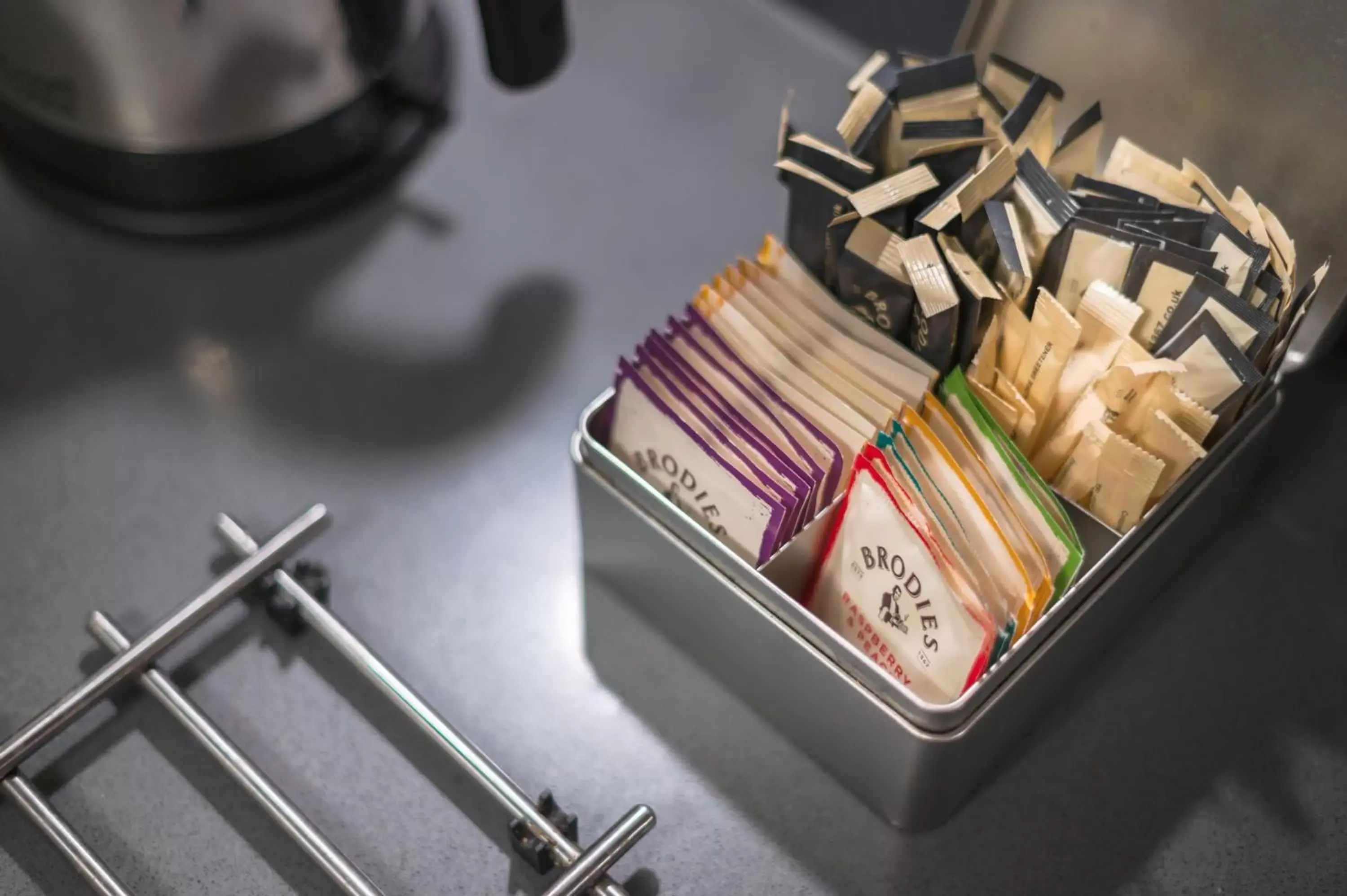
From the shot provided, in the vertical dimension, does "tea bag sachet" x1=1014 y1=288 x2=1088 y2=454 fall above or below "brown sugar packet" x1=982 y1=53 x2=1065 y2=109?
below

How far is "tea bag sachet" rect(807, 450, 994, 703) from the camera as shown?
55cm

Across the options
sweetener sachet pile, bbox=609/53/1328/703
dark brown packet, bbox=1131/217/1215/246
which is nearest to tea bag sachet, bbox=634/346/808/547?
sweetener sachet pile, bbox=609/53/1328/703

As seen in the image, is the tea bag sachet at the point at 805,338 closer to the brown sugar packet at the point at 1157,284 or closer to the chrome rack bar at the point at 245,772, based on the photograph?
the brown sugar packet at the point at 1157,284

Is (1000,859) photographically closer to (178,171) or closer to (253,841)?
(253,841)

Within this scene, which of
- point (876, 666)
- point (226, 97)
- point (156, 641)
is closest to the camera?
point (876, 666)

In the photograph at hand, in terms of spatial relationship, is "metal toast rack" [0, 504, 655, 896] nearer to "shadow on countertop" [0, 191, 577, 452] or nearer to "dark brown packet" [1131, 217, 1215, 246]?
"shadow on countertop" [0, 191, 577, 452]

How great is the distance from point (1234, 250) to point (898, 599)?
229 mm

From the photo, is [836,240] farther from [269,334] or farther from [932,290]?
[269,334]

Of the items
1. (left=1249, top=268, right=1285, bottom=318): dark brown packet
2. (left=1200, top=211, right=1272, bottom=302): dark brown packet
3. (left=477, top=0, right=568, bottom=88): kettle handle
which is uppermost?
(left=477, top=0, right=568, bottom=88): kettle handle

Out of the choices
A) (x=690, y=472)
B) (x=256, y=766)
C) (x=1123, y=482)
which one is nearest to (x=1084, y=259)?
(x=1123, y=482)

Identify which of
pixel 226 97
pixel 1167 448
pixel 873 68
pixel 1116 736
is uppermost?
pixel 226 97

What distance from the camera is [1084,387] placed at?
1.98 feet

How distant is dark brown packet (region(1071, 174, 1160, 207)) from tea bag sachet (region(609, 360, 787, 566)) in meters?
0.23

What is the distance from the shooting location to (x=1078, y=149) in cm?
67
